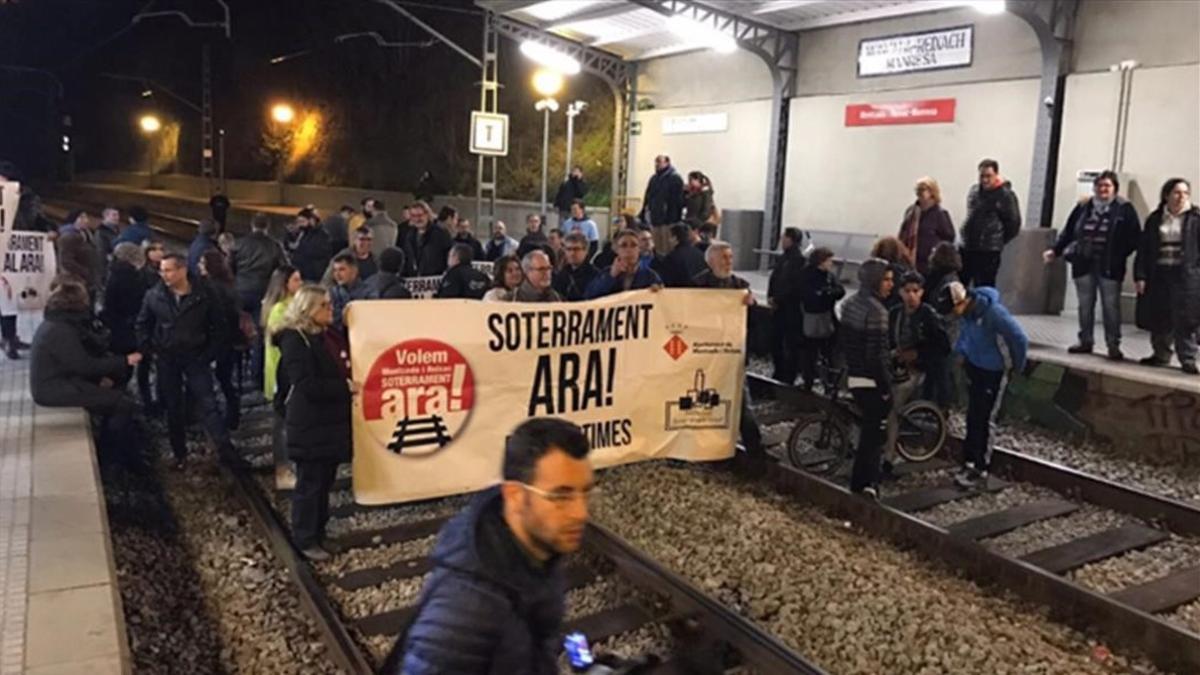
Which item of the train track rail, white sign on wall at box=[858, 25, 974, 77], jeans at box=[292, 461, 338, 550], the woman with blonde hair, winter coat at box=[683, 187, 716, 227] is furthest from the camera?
white sign on wall at box=[858, 25, 974, 77]

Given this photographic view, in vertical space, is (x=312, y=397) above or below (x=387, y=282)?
below

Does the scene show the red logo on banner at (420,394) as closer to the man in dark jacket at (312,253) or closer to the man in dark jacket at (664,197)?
the man in dark jacket at (312,253)

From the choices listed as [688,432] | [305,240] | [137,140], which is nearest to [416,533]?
[688,432]

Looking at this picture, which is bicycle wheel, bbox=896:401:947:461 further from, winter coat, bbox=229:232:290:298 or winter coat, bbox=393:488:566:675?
winter coat, bbox=393:488:566:675

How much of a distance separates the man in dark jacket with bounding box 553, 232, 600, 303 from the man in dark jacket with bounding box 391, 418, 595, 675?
7435 mm

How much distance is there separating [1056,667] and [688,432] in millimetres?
3678

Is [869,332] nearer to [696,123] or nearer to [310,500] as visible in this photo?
[310,500]

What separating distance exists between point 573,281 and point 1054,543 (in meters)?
5.20

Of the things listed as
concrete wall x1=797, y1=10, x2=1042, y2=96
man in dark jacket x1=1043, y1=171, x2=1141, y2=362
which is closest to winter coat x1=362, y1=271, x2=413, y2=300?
man in dark jacket x1=1043, y1=171, x2=1141, y2=362

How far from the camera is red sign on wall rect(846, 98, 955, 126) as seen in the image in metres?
18.5

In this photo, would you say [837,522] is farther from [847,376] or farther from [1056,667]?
[1056,667]

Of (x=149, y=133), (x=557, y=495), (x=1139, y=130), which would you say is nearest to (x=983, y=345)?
(x=557, y=495)

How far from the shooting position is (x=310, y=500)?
6902 millimetres

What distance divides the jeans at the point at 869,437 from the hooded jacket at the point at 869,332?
0.30ft
